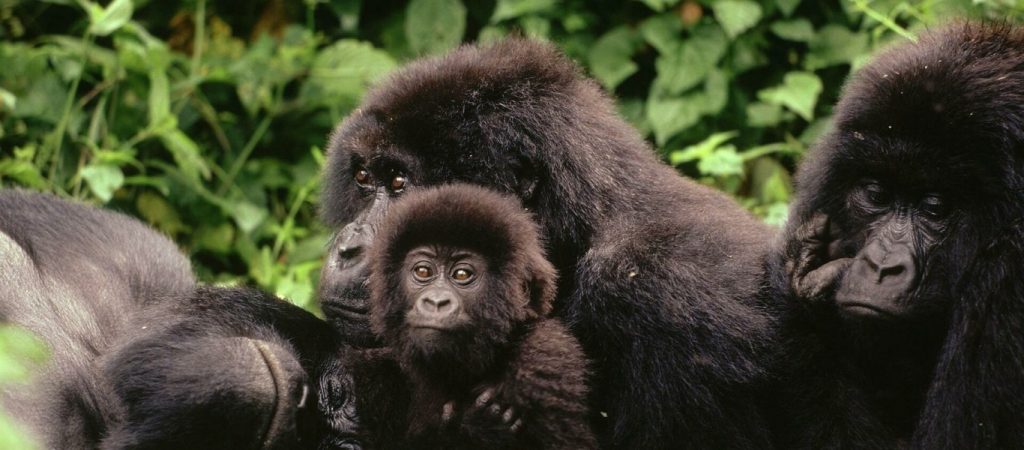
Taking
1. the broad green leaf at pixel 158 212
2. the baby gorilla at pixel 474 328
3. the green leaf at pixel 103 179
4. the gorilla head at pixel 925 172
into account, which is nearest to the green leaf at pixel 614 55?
the broad green leaf at pixel 158 212

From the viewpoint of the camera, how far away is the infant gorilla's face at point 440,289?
3.02 meters

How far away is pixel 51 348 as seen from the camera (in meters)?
3.22

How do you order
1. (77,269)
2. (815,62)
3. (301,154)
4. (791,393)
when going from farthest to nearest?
(301,154) < (815,62) < (77,269) < (791,393)

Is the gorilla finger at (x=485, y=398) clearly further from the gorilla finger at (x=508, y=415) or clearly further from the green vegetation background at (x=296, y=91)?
the green vegetation background at (x=296, y=91)

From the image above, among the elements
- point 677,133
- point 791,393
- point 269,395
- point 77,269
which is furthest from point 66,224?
point 677,133

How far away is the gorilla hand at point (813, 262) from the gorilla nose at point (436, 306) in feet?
2.81

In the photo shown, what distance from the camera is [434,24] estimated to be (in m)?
5.88

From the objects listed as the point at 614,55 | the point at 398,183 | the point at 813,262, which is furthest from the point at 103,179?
the point at 813,262

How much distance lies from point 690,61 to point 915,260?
2.93 meters

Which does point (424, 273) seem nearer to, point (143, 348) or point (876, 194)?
point (143, 348)

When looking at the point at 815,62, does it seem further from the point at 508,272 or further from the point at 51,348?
the point at 51,348

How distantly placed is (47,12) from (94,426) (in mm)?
3514

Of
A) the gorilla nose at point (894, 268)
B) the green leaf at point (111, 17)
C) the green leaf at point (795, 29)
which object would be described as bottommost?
the gorilla nose at point (894, 268)

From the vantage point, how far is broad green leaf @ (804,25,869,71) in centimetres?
565
